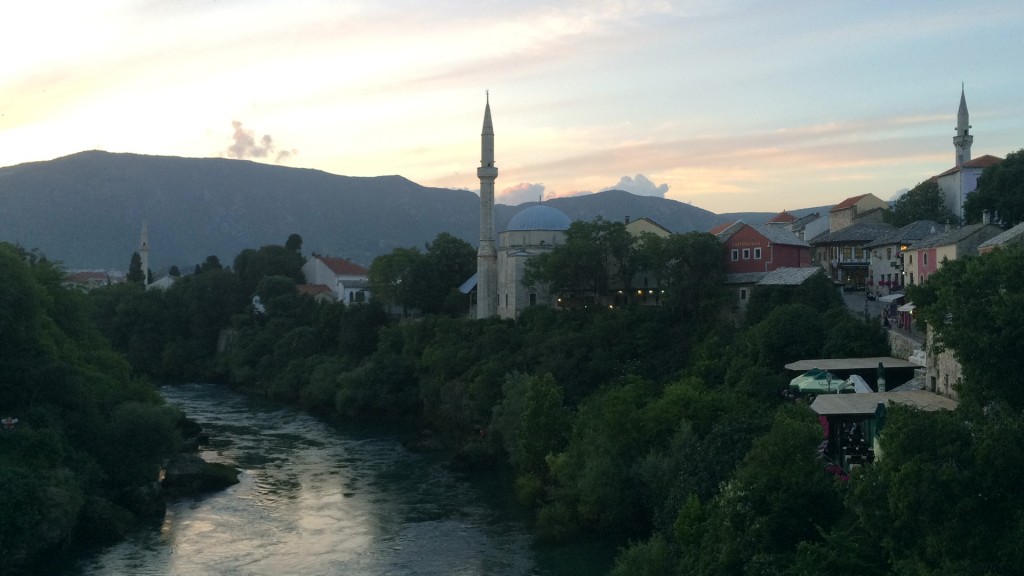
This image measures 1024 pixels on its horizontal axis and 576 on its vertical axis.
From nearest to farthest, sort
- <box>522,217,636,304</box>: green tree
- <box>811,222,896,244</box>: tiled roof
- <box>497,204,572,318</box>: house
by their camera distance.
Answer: <box>522,217,636,304</box>: green tree, <box>811,222,896,244</box>: tiled roof, <box>497,204,572,318</box>: house

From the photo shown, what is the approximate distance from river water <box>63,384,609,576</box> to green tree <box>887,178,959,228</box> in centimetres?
3181

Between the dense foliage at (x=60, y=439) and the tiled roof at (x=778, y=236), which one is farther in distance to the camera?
the tiled roof at (x=778, y=236)

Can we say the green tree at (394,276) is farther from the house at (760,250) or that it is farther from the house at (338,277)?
the house at (760,250)

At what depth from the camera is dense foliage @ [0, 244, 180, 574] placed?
93.8ft

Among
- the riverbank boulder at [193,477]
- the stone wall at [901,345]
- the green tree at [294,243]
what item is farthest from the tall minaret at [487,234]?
the green tree at [294,243]

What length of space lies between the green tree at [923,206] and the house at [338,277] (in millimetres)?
45285

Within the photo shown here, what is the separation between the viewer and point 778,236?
170 feet

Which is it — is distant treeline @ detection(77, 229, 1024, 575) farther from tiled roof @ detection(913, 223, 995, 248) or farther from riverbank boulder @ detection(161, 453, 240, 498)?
riverbank boulder @ detection(161, 453, 240, 498)

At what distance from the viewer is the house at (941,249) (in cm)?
3916

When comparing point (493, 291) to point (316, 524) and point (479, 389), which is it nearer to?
point (479, 389)

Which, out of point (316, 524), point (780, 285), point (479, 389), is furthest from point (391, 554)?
point (780, 285)

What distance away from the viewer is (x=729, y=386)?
119ft

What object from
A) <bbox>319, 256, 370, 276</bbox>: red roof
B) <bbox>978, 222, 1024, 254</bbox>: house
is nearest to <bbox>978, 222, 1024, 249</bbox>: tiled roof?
<bbox>978, 222, 1024, 254</bbox>: house

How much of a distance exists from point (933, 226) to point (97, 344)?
39725 mm
